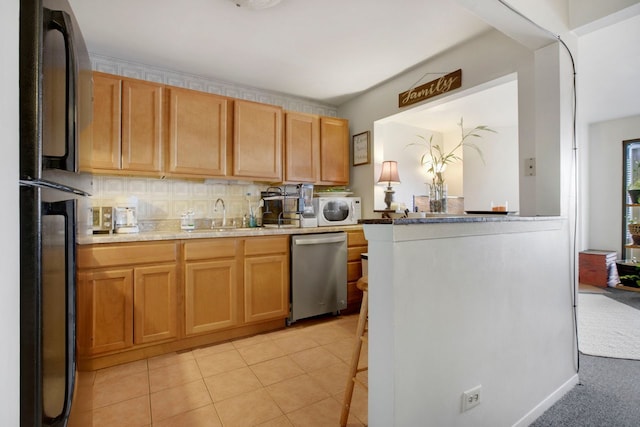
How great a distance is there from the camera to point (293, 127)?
10.9 feet

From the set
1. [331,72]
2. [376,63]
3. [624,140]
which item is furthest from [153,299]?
[624,140]

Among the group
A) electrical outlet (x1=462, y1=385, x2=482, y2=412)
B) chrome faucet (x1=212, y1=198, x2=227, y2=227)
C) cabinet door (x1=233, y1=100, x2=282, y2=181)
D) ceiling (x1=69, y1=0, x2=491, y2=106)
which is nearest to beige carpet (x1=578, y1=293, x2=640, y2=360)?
electrical outlet (x1=462, y1=385, x2=482, y2=412)

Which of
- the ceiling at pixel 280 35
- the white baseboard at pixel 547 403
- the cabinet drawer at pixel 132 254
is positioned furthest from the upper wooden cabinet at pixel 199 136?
the white baseboard at pixel 547 403

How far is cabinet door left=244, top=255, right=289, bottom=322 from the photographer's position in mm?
2672

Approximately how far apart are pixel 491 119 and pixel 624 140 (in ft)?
6.30

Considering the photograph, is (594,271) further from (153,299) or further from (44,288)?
(44,288)

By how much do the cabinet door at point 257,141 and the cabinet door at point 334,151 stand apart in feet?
1.88

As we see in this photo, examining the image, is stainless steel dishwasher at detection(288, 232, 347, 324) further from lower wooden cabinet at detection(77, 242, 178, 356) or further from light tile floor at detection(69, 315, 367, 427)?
lower wooden cabinet at detection(77, 242, 178, 356)

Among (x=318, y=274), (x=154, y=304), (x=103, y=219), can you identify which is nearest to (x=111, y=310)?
(x=154, y=304)

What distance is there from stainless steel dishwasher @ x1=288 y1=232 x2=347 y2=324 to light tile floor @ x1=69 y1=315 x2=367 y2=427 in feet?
1.37

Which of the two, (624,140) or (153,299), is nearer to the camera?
(153,299)

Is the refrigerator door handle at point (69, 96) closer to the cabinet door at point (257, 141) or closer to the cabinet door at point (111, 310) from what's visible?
the cabinet door at point (111, 310)

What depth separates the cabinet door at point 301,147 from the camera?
330cm

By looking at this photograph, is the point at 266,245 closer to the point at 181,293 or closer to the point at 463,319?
the point at 181,293
